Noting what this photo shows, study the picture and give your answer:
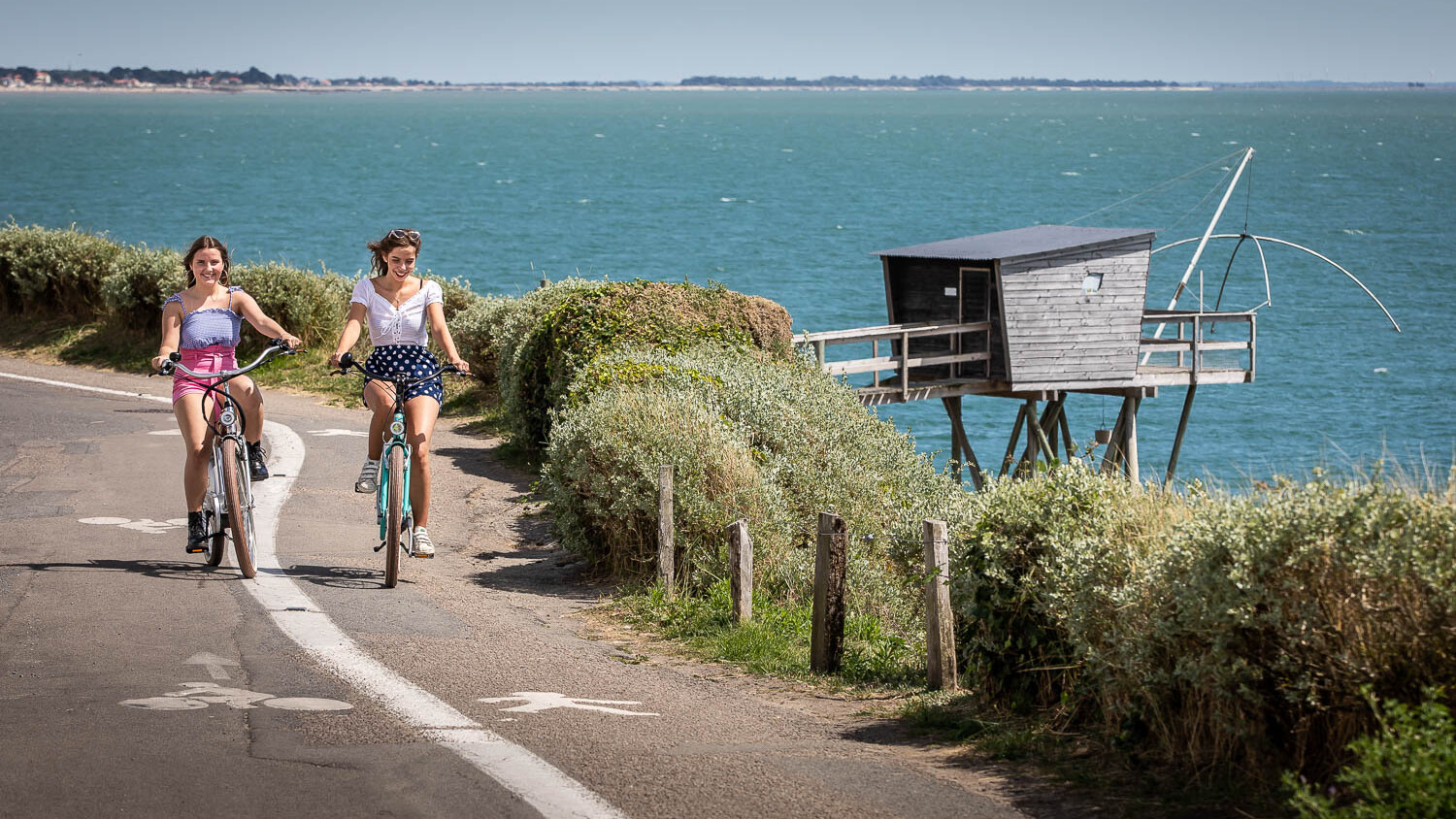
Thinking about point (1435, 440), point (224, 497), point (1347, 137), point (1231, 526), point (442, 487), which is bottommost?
point (1435, 440)

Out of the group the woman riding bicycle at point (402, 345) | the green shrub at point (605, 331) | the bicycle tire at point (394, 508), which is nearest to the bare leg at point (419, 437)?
the woman riding bicycle at point (402, 345)

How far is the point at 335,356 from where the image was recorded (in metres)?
8.27

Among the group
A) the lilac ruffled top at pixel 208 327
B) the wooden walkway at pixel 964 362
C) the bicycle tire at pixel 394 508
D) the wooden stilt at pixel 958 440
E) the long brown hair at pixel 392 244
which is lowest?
the wooden stilt at pixel 958 440

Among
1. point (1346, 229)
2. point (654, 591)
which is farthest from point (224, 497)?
point (1346, 229)

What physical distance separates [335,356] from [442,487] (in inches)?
200

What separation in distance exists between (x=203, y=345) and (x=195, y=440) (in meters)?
0.59

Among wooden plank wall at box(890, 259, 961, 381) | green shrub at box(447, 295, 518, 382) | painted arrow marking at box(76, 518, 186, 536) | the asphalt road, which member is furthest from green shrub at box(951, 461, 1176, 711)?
wooden plank wall at box(890, 259, 961, 381)

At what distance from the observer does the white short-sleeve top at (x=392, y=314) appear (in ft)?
28.0

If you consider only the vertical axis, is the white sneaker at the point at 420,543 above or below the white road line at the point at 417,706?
above

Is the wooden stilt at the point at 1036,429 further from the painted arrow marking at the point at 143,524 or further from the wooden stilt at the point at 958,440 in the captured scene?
the painted arrow marking at the point at 143,524

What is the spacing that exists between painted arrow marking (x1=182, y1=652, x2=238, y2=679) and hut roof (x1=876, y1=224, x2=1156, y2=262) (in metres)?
19.8

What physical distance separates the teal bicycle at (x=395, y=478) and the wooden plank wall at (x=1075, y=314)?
1821 centimetres

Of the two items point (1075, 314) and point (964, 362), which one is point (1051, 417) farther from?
point (964, 362)

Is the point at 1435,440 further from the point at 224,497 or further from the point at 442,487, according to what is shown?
the point at 224,497
